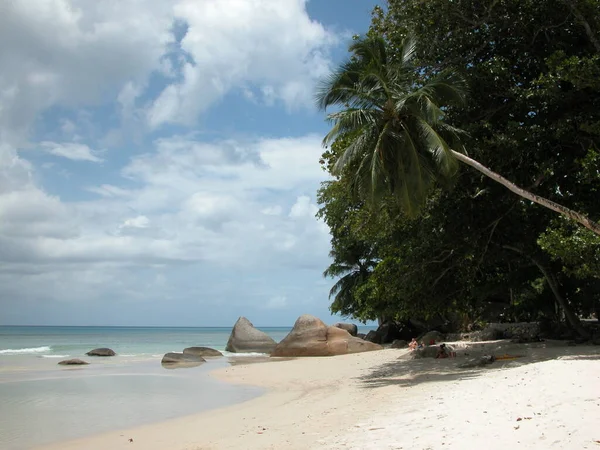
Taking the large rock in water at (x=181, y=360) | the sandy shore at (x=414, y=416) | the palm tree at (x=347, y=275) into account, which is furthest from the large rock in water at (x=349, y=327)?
the sandy shore at (x=414, y=416)

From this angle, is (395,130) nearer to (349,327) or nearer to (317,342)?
(317,342)

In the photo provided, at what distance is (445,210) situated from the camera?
56.1ft

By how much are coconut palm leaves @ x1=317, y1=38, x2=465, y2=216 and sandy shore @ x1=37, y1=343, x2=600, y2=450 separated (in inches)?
199

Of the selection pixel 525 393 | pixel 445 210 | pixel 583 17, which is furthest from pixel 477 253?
pixel 525 393

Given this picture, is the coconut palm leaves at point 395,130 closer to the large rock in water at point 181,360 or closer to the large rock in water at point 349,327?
the large rock in water at point 181,360

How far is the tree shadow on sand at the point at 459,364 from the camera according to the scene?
13.0 meters

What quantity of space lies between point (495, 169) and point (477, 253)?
3220mm

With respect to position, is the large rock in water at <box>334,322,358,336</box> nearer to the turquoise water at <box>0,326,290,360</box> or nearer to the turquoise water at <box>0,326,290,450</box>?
the turquoise water at <box>0,326,290,360</box>

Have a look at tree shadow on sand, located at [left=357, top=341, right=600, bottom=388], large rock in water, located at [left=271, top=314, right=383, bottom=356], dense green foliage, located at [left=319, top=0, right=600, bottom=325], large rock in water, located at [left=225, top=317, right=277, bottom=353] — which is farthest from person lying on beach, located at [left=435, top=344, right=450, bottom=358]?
large rock in water, located at [left=225, top=317, right=277, bottom=353]

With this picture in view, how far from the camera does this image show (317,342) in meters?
26.6

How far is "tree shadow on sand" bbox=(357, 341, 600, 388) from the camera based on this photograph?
13.0 metres

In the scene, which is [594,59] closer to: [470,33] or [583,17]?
[583,17]

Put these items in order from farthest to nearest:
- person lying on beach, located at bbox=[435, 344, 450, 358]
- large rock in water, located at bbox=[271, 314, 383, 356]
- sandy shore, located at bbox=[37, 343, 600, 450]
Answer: large rock in water, located at bbox=[271, 314, 383, 356] → person lying on beach, located at bbox=[435, 344, 450, 358] → sandy shore, located at bbox=[37, 343, 600, 450]

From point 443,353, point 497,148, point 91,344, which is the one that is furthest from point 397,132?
point 91,344
